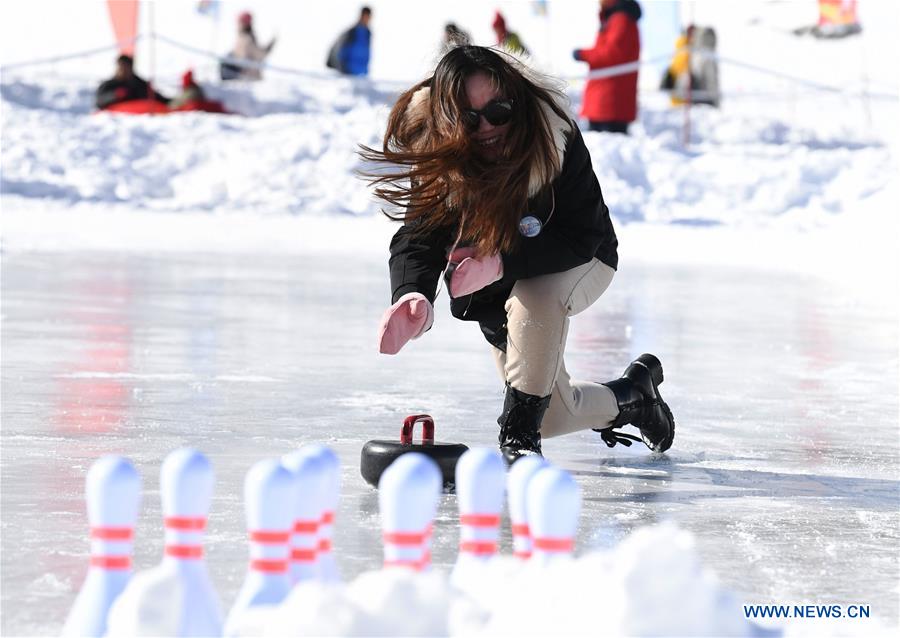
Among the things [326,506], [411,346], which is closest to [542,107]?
[326,506]

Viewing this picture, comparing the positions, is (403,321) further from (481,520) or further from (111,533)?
(111,533)

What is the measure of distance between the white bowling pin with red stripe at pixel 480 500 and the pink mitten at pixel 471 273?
53.0 inches

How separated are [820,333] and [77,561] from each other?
543cm

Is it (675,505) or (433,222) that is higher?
(433,222)

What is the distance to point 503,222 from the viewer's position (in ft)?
11.7

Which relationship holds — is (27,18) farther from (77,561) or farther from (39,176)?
(77,561)

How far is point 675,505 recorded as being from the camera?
3.58m

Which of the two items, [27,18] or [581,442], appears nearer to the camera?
[581,442]

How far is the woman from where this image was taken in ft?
11.4

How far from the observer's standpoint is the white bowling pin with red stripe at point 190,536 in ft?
6.84

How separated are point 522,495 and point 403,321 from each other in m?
1.29

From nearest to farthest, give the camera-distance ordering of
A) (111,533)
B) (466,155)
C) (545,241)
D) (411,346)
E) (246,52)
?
(111,533), (466,155), (545,241), (411,346), (246,52)

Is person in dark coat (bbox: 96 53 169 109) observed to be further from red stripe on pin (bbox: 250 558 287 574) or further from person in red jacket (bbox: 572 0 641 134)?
red stripe on pin (bbox: 250 558 287 574)

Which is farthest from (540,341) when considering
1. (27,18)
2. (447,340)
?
(27,18)
